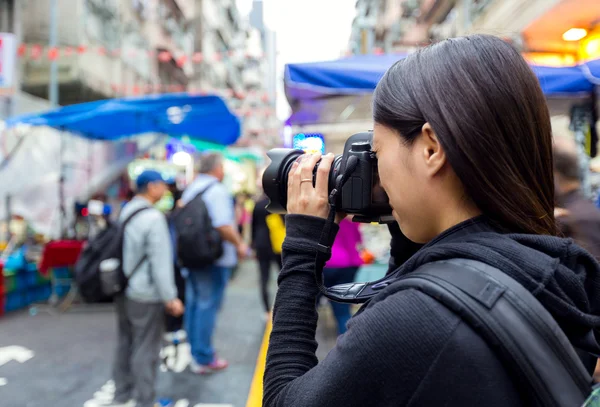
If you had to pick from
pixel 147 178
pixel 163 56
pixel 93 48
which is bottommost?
pixel 147 178

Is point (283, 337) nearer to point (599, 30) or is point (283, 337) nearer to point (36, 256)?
point (599, 30)

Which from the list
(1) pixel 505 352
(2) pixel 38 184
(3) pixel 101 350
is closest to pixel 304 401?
(1) pixel 505 352

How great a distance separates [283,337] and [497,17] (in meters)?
10.4

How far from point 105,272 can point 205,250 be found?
968 mm

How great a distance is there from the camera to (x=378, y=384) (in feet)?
2.54

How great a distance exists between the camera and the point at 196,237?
14.5 feet

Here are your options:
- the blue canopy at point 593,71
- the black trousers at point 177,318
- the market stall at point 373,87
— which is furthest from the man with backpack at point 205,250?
the blue canopy at point 593,71

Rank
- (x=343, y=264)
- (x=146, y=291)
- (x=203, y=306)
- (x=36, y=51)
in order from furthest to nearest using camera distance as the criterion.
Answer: (x=36, y=51) < (x=203, y=306) < (x=343, y=264) < (x=146, y=291)

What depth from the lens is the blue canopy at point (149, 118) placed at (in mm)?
6500

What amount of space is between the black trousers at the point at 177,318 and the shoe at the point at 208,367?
0.38 meters

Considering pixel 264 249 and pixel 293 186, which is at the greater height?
pixel 293 186

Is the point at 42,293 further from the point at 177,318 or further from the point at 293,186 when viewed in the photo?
the point at 293,186

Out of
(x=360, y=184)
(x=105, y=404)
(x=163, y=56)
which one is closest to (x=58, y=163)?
(x=105, y=404)

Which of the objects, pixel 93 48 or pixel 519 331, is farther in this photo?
pixel 93 48
